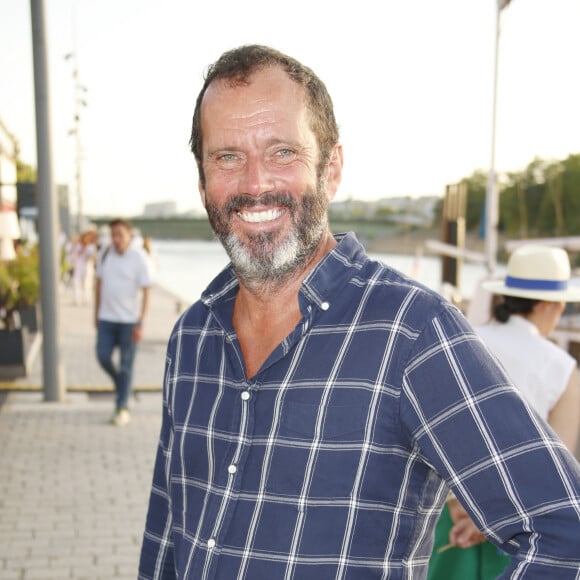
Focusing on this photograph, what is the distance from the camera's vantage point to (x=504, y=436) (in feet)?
3.76

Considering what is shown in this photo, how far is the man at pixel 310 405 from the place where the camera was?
116 cm

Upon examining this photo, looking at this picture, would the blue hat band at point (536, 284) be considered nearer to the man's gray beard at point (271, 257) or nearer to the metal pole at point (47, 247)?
the man's gray beard at point (271, 257)

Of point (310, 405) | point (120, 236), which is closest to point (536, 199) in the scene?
point (120, 236)

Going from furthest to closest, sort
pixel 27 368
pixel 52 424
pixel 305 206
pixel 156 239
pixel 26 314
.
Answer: pixel 156 239 → pixel 26 314 → pixel 27 368 → pixel 52 424 → pixel 305 206

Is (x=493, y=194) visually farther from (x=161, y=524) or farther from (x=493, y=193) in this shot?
(x=161, y=524)

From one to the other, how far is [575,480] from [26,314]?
10.4 meters

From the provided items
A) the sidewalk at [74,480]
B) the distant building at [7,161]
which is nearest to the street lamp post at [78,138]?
the distant building at [7,161]

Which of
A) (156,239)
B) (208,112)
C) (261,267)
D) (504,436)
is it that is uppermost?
(208,112)

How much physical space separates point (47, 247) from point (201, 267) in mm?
34810

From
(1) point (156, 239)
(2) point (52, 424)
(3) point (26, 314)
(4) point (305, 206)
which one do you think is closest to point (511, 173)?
(1) point (156, 239)

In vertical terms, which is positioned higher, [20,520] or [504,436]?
[504,436]

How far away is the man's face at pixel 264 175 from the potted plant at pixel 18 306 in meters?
7.22

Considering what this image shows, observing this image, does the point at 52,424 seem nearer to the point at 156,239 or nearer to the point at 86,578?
the point at 86,578

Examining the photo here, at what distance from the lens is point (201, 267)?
138 feet
